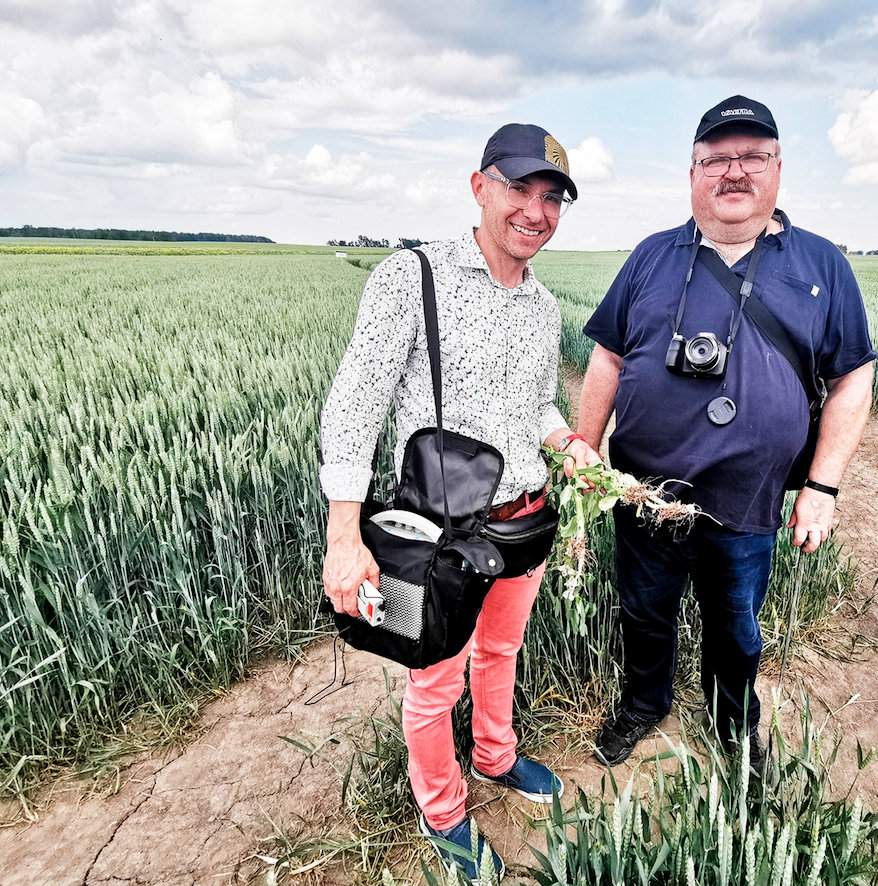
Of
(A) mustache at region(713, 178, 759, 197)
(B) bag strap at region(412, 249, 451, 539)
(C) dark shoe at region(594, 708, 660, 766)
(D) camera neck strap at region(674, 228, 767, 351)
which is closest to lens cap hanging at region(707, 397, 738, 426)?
(D) camera neck strap at region(674, 228, 767, 351)

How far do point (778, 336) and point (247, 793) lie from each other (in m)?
2.16

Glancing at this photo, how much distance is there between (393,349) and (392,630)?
64 centimetres

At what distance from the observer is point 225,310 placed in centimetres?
902

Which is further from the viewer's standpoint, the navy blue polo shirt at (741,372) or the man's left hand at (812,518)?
the man's left hand at (812,518)

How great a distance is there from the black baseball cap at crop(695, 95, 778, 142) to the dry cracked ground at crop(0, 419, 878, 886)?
1.48 m

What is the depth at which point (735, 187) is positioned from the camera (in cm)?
156

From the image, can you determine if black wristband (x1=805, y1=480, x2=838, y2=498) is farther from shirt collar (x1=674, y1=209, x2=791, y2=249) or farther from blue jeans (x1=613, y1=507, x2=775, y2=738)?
shirt collar (x1=674, y1=209, x2=791, y2=249)

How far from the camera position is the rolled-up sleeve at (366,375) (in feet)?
4.20

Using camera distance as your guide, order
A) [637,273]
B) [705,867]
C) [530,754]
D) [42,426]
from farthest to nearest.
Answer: [42,426]
[530,754]
[637,273]
[705,867]

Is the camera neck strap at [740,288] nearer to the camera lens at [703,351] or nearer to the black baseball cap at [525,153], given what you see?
the camera lens at [703,351]

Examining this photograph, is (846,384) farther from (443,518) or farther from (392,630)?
(392,630)

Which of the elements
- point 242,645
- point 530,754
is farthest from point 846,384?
point 242,645

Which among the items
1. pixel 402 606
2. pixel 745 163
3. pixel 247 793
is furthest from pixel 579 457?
pixel 247 793

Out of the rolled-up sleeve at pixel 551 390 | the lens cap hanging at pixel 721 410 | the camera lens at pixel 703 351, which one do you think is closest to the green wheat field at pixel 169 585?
the rolled-up sleeve at pixel 551 390
